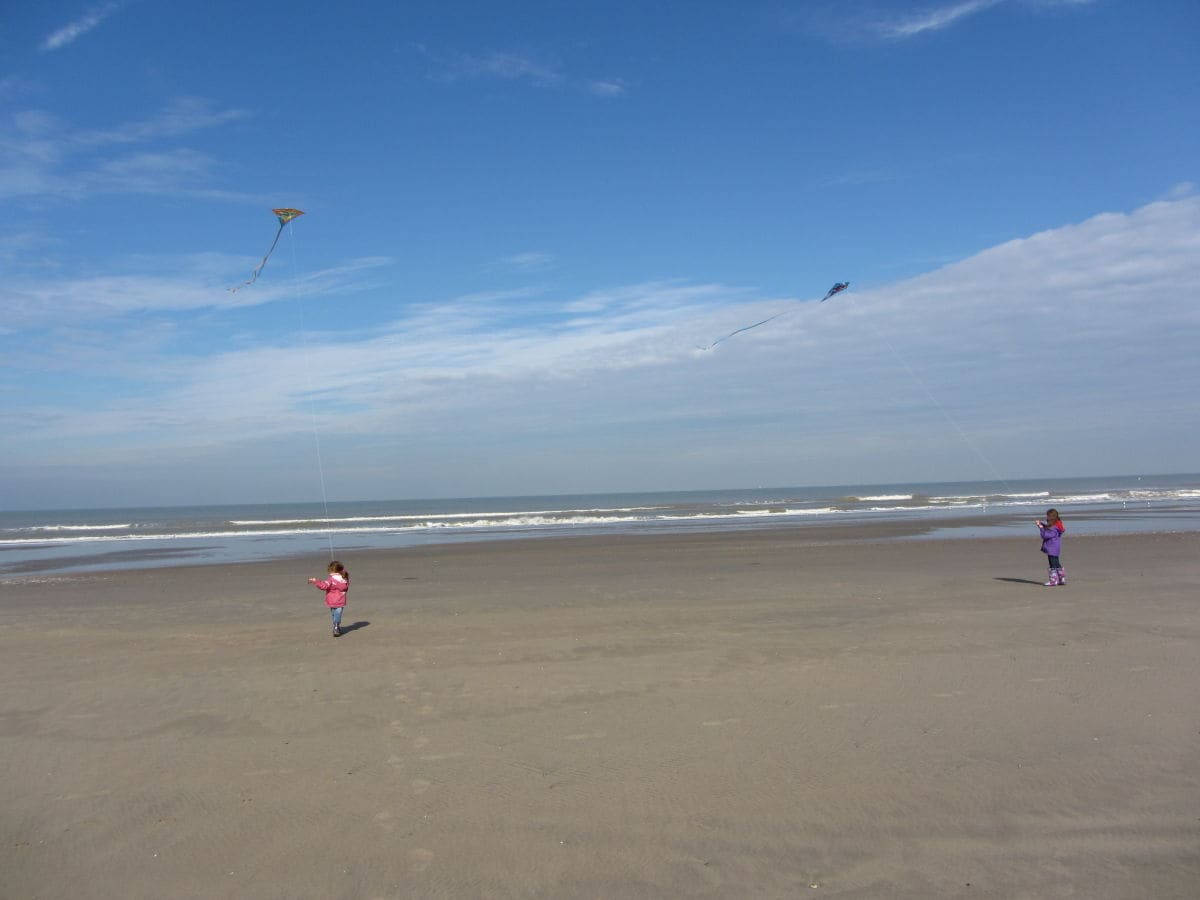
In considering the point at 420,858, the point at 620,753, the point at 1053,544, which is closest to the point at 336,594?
the point at 620,753

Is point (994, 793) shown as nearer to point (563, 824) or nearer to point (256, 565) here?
point (563, 824)

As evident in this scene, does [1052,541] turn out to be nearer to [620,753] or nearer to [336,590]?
[620,753]

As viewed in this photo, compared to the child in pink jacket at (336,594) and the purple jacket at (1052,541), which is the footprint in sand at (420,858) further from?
the purple jacket at (1052,541)

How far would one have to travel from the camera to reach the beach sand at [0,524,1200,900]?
4645 millimetres

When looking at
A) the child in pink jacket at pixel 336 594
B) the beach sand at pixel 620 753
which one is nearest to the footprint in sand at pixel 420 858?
the beach sand at pixel 620 753

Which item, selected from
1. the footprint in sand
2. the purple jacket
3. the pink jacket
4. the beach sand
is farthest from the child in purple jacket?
the footprint in sand

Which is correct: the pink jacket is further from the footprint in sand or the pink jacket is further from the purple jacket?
the purple jacket

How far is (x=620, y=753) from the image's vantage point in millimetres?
6363

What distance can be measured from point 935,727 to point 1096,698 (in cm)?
183

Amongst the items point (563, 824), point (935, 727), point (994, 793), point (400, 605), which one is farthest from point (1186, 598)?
point (400, 605)

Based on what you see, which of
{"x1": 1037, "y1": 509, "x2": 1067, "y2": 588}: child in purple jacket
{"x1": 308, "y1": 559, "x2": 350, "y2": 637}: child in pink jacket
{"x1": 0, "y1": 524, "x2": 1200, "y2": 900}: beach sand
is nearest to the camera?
{"x1": 0, "y1": 524, "x2": 1200, "y2": 900}: beach sand

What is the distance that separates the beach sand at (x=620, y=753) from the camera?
15.2 feet

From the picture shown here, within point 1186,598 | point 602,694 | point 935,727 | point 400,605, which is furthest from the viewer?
point 400,605

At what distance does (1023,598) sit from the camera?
13109 millimetres
